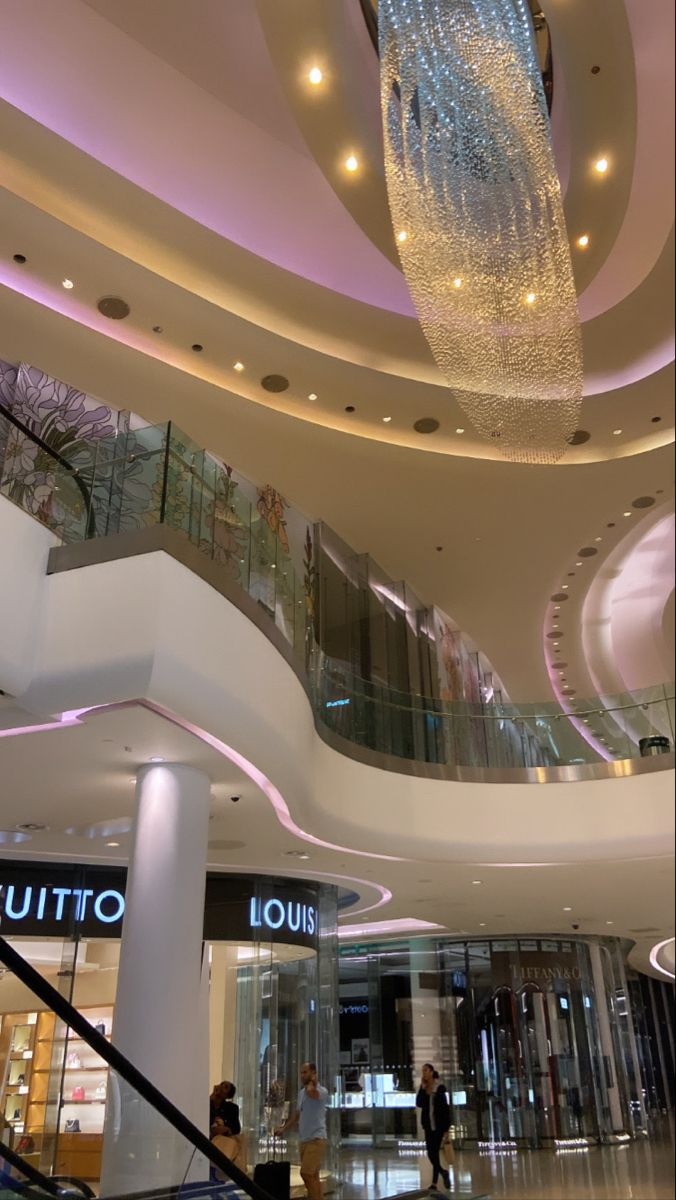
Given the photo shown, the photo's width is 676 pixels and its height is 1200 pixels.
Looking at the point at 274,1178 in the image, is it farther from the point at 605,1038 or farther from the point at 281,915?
the point at 605,1038

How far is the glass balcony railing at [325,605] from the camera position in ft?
17.8

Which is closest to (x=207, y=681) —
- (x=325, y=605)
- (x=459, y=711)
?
(x=459, y=711)

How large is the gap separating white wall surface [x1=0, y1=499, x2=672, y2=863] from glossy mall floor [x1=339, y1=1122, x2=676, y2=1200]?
3.10 metres

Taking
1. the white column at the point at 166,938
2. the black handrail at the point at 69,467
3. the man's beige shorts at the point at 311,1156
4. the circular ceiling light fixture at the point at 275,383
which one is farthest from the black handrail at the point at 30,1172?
the circular ceiling light fixture at the point at 275,383

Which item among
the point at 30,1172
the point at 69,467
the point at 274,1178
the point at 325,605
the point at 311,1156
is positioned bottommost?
the point at 274,1178

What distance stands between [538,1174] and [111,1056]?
8958mm

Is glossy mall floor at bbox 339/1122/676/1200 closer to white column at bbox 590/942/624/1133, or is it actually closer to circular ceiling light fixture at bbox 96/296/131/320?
white column at bbox 590/942/624/1133

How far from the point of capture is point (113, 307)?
8.34m

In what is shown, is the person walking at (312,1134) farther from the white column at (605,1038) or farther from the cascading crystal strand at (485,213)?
the white column at (605,1038)

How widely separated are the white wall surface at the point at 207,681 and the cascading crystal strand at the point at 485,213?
2.01 metres

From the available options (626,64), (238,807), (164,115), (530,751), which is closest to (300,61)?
(164,115)

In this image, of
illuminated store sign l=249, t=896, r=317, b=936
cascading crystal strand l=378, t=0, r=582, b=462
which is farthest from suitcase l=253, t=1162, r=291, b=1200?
cascading crystal strand l=378, t=0, r=582, b=462

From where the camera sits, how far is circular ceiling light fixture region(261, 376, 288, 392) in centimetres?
935

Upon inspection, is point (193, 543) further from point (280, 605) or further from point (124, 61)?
point (124, 61)
